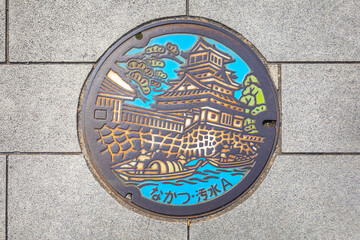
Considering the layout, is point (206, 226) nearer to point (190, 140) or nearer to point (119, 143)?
point (190, 140)

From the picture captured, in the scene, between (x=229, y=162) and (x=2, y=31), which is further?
(x=2, y=31)

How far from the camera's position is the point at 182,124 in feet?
8.31

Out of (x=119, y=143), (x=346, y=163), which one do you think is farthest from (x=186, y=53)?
(x=346, y=163)

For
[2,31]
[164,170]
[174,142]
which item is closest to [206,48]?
[174,142]

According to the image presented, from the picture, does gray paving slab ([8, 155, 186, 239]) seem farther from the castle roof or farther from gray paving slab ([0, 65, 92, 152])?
the castle roof

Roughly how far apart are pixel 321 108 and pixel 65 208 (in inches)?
92.4

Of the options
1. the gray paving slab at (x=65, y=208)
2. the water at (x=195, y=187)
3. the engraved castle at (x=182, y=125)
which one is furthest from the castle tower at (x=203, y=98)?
the gray paving slab at (x=65, y=208)

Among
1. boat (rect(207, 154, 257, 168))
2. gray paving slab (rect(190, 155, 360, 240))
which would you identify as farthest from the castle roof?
gray paving slab (rect(190, 155, 360, 240))

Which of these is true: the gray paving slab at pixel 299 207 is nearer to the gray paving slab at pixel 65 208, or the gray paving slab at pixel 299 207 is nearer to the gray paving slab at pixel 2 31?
the gray paving slab at pixel 65 208

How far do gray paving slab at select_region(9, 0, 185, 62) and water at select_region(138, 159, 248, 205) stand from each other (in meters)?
1.26

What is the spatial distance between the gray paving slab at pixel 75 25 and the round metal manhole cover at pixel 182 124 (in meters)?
0.23

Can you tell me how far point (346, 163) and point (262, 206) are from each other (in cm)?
81

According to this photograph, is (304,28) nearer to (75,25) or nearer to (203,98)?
(203,98)

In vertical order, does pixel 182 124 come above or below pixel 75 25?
below
